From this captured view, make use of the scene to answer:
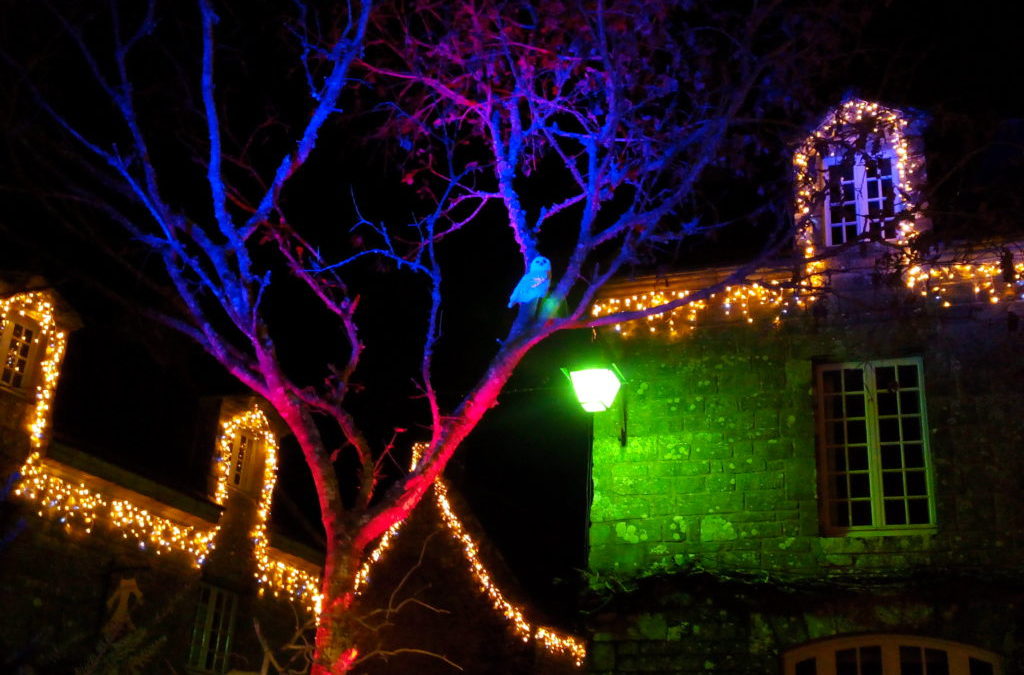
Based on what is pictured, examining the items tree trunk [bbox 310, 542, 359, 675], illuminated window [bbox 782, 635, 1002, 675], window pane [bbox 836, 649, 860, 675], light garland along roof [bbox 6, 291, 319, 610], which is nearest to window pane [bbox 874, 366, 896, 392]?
illuminated window [bbox 782, 635, 1002, 675]

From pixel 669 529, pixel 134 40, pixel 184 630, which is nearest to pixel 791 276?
pixel 669 529

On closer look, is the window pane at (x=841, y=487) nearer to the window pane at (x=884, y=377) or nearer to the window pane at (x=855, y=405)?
the window pane at (x=855, y=405)

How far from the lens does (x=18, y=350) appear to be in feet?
40.6

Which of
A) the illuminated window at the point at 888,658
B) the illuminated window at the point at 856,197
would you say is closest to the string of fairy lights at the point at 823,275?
the illuminated window at the point at 856,197

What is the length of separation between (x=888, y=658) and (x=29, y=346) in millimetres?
10115

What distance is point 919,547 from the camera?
9516mm

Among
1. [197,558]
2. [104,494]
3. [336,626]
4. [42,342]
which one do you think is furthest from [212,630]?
[336,626]

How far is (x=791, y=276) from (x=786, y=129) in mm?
1569

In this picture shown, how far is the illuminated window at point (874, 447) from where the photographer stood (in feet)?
32.7

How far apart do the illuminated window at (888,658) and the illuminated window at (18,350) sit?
9.10 metres

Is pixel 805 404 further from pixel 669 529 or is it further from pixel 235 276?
pixel 235 276

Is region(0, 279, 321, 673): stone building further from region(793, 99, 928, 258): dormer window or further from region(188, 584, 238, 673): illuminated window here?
region(793, 99, 928, 258): dormer window

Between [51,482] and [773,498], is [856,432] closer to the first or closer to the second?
[773,498]

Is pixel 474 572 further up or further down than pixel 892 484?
further up
